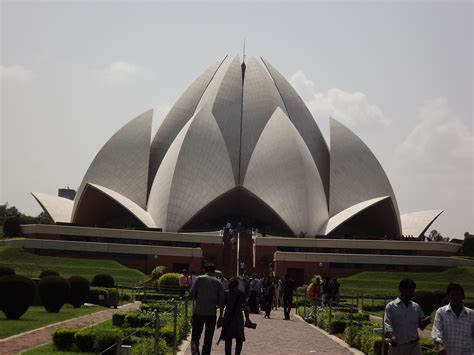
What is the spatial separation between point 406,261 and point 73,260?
1314cm

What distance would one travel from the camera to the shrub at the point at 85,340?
9078mm

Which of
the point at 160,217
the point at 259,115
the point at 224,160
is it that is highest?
the point at 259,115

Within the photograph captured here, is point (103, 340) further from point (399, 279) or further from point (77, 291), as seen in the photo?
point (399, 279)

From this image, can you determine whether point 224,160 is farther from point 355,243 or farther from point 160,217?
point 355,243

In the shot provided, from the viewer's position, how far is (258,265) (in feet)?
98.4

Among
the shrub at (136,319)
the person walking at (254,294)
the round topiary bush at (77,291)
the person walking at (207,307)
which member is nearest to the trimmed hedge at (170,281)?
the person walking at (254,294)

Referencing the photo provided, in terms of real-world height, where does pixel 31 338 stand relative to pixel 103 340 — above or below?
below

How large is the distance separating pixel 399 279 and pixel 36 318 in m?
16.7

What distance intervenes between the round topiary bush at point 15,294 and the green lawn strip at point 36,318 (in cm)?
20

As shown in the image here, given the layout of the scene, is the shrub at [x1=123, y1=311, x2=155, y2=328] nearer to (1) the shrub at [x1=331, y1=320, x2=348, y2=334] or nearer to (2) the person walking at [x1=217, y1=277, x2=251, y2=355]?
(2) the person walking at [x1=217, y1=277, x2=251, y2=355]

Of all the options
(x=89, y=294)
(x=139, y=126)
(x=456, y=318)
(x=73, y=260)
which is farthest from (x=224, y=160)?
(x=456, y=318)

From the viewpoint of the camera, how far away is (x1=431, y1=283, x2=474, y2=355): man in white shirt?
17.8 feet

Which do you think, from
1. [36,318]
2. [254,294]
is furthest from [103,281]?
[36,318]

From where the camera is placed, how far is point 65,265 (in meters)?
25.9
